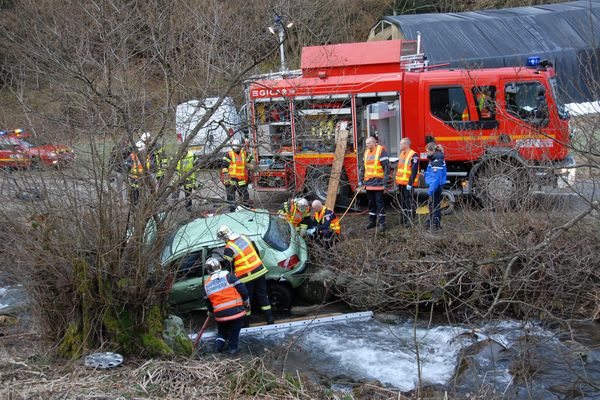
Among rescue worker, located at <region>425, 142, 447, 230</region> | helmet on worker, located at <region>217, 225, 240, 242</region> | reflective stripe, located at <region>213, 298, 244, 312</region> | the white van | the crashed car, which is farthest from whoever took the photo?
rescue worker, located at <region>425, 142, 447, 230</region>

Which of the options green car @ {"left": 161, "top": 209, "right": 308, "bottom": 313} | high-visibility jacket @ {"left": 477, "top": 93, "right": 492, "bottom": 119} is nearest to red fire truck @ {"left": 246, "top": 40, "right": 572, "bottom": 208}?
high-visibility jacket @ {"left": 477, "top": 93, "right": 492, "bottom": 119}

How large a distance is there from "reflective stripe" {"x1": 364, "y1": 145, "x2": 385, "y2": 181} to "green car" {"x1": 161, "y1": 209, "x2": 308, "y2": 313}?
1954mm

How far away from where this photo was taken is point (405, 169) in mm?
11656

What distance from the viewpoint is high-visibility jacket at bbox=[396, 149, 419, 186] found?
11.6 meters

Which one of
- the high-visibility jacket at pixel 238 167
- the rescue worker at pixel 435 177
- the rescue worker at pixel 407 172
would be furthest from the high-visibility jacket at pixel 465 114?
the high-visibility jacket at pixel 238 167

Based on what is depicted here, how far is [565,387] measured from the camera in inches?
315

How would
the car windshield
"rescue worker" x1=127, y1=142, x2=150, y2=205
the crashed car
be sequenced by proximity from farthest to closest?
1. the car windshield
2. "rescue worker" x1=127, y1=142, x2=150, y2=205
3. the crashed car

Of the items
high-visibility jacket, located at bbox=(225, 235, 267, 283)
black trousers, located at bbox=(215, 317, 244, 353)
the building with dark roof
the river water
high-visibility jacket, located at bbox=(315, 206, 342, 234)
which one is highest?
the building with dark roof

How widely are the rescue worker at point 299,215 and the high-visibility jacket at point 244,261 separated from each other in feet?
5.21

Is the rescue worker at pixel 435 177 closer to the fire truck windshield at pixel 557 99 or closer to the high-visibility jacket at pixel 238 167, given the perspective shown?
the fire truck windshield at pixel 557 99

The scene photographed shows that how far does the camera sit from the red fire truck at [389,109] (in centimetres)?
1219

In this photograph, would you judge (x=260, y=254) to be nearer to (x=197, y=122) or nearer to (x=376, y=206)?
(x=197, y=122)

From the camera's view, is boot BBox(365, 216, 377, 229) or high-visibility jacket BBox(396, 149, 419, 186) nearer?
high-visibility jacket BBox(396, 149, 419, 186)

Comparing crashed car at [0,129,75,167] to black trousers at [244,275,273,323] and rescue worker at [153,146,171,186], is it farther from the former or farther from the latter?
black trousers at [244,275,273,323]
